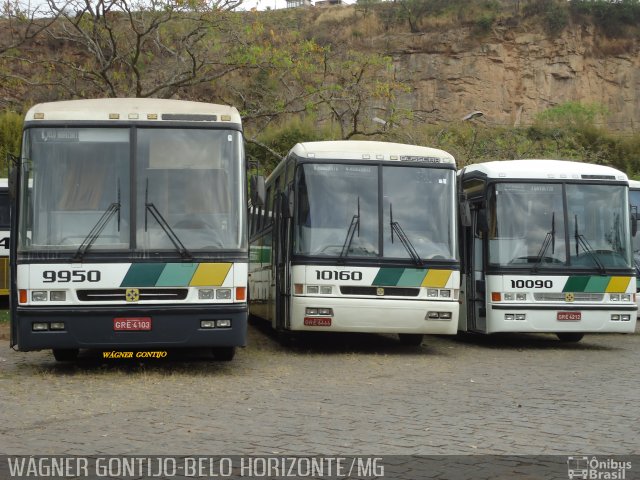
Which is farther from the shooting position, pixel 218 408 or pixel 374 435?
pixel 218 408

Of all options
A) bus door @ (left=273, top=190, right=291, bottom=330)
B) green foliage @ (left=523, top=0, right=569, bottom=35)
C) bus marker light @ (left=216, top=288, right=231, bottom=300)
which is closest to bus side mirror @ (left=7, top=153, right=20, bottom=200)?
bus marker light @ (left=216, top=288, right=231, bottom=300)

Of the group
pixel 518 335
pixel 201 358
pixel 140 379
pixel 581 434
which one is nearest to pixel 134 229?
pixel 140 379

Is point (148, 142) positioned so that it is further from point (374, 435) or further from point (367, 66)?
point (367, 66)

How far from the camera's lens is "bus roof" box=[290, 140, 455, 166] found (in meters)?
14.9

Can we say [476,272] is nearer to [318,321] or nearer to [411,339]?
[411,339]

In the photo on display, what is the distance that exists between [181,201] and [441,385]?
372cm

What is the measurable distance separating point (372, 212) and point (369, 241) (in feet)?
1.45

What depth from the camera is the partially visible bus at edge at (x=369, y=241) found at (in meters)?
14.4

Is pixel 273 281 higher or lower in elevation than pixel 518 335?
higher

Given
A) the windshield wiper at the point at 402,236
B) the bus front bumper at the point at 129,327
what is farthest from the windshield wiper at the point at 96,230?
the windshield wiper at the point at 402,236

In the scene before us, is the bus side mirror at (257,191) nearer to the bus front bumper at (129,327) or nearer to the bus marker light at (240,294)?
the bus marker light at (240,294)

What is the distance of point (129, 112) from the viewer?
1203 centimetres

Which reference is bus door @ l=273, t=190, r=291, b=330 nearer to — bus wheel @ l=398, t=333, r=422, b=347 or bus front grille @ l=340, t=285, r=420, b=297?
bus front grille @ l=340, t=285, r=420, b=297

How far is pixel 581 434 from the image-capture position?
8.07m
